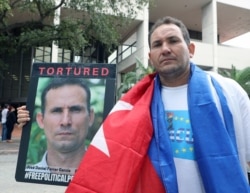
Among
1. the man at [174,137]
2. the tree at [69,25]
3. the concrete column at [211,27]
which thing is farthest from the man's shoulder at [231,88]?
the concrete column at [211,27]

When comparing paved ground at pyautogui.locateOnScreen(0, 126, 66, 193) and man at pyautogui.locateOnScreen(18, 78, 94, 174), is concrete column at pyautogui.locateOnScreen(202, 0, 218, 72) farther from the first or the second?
man at pyautogui.locateOnScreen(18, 78, 94, 174)

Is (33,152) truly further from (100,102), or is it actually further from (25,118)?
(100,102)

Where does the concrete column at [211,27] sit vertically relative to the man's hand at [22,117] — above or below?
above

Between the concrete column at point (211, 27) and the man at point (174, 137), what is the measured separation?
2703 cm

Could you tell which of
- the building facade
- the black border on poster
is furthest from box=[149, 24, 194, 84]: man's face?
the building facade

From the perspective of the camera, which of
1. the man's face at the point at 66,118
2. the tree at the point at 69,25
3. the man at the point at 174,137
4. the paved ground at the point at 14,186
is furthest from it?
→ the tree at the point at 69,25

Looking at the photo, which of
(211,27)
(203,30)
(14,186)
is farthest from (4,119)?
(203,30)

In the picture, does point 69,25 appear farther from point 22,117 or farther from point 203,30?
point 203,30

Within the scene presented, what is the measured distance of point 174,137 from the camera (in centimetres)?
165

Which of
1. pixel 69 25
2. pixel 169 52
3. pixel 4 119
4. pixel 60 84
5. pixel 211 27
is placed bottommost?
pixel 4 119

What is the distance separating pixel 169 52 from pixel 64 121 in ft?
2.98

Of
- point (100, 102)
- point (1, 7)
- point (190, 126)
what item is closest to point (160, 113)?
point (190, 126)

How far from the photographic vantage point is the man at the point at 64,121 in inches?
90.0

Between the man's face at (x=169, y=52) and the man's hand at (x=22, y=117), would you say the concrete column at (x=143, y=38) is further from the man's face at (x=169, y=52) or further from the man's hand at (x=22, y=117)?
the man's face at (x=169, y=52)
